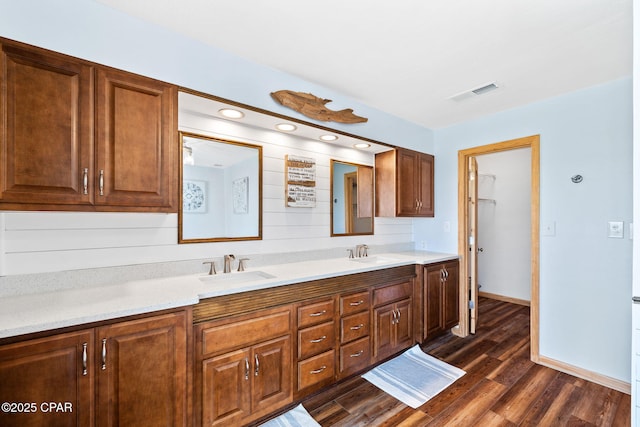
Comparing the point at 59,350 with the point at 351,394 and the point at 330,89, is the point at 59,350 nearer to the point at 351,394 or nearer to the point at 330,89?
the point at 351,394

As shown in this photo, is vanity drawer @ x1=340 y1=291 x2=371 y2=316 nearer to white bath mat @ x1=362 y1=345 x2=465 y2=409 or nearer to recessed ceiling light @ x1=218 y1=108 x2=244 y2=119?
white bath mat @ x1=362 y1=345 x2=465 y2=409

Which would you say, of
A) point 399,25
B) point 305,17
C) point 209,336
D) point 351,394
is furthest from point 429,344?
point 305,17

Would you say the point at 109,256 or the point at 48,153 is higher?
the point at 48,153

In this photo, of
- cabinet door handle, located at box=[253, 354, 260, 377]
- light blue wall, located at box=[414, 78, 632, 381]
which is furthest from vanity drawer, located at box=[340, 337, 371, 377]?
light blue wall, located at box=[414, 78, 632, 381]

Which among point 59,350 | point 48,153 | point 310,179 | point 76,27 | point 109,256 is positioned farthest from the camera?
point 310,179

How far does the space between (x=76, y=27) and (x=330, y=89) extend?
171 centimetres

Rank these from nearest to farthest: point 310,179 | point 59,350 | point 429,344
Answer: point 59,350, point 310,179, point 429,344

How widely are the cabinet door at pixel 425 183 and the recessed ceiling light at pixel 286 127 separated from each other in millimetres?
1670

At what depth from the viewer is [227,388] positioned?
1.67 meters

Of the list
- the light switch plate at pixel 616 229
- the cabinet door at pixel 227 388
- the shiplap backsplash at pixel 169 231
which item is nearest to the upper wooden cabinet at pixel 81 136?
the shiplap backsplash at pixel 169 231

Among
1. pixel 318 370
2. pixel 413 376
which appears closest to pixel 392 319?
pixel 413 376

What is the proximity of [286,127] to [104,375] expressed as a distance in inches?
76.0

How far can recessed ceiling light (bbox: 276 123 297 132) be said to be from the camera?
2.30m

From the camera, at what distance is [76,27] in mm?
1483
